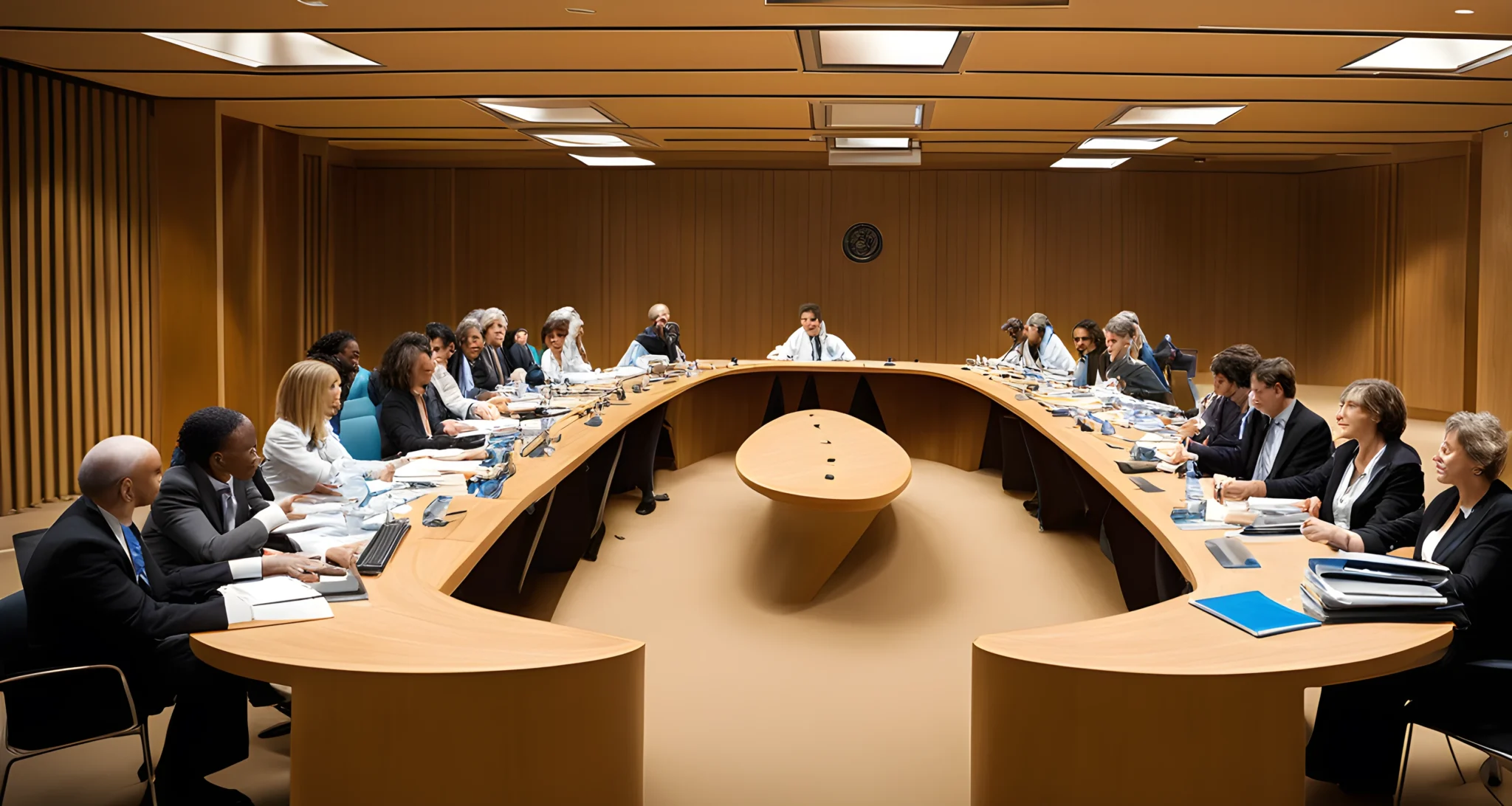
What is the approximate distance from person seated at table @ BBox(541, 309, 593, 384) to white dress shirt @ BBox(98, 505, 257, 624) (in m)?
4.57

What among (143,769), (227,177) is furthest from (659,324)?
(143,769)

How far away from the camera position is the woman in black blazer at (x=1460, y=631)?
2396mm

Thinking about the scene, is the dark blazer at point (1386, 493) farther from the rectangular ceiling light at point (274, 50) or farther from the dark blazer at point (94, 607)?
the rectangular ceiling light at point (274, 50)

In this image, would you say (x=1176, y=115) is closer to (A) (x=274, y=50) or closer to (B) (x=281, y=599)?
(A) (x=274, y=50)

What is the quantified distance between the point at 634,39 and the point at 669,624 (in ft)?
9.30

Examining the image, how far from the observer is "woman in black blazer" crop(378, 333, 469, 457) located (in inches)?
180

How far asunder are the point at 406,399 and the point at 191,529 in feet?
6.46

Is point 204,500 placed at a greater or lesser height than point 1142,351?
lesser

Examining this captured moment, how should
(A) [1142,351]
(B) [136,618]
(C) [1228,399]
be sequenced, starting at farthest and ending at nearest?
(A) [1142,351] < (C) [1228,399] < (B) [136,618]

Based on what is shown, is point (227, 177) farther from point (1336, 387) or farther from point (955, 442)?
point (1336, 387)

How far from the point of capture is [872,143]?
912 cm

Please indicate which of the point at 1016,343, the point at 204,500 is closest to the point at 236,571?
the point at 204,500

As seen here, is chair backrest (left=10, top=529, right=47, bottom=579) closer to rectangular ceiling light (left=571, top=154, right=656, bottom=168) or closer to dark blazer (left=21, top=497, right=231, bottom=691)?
dark blazer (left=21, top=497, right=231, bottom=691)

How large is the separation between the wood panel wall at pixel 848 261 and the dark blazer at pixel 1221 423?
7.48m
